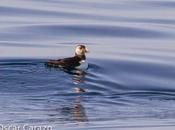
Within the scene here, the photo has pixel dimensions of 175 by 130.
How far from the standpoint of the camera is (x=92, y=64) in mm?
22453

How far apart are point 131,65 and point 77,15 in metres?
8.16

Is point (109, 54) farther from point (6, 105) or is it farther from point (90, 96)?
point (6, 105)

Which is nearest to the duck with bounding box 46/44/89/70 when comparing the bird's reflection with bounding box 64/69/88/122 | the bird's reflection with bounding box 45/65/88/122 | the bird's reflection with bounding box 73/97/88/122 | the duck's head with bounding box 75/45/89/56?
the duck's head with bounding box 75/45/89/56

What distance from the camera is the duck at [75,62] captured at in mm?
21016

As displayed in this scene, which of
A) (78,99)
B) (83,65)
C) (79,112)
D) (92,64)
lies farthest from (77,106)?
(92,64)

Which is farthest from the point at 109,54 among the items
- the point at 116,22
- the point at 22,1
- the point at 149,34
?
the point at 22,1

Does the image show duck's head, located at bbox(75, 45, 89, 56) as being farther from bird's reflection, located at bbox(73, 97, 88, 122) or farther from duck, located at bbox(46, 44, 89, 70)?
bird's reflection, located at bbox(73, 97, 88, 122)

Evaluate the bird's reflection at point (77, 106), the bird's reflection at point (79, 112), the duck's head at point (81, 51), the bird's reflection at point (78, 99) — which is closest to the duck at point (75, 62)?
the duck's head at point (81, 51)

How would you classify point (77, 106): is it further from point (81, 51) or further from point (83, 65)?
point (81, 51)

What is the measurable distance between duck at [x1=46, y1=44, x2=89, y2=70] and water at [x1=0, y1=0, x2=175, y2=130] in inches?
8.6

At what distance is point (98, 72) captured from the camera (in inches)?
838

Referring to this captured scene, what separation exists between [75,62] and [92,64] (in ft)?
1.95

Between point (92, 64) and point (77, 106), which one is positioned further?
point (92, 64)

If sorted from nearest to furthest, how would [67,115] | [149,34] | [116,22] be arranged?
[67,115] → [149,34] → [116,22]
